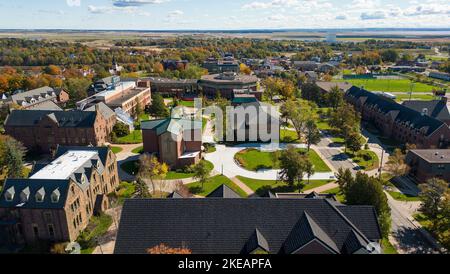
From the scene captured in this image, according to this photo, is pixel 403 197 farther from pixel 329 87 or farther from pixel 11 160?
pixel 329 87

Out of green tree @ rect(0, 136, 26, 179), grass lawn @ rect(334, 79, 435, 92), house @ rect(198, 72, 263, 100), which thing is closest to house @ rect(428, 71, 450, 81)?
grass lawn @ rect(334, 79, 435, 92)

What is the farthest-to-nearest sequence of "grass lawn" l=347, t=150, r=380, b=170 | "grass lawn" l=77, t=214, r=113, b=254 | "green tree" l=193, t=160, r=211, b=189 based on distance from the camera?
"grass lawn" l=347, t=150, r=380, b=170 < "green tree" l=193, t=160, r=211, b=189 < "grass lawn" l=77, t=214, r=113, b=254

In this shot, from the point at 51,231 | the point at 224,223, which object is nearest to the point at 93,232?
the point at 51,231

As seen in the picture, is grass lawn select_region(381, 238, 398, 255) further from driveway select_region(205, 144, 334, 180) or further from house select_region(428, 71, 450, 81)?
house select_region(428, 71, 450, 81)

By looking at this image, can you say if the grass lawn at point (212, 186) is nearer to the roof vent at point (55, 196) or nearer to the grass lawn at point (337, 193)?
the grass lawn at point (337, 193)

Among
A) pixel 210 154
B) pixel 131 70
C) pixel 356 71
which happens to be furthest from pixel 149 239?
pixel 356 71
